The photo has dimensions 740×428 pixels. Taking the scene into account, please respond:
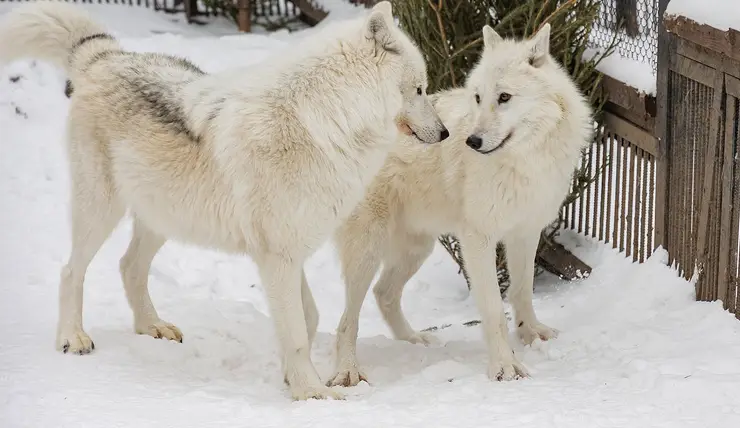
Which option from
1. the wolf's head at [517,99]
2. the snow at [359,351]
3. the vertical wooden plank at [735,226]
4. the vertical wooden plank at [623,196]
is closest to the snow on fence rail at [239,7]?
the snow at [359,351]

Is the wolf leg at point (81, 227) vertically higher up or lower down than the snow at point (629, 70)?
lower down

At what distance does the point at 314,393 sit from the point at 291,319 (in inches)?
Result: 14.0

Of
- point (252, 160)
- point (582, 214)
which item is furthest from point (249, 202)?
point (582, 214)

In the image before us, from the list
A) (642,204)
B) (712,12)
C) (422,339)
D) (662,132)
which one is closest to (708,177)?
(662,132)

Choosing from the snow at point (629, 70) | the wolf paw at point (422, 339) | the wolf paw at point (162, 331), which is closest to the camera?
the wolf paw at point (162, 331)

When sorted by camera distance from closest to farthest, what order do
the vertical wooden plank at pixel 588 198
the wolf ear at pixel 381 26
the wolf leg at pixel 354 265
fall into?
the wolf ear at pixel 381 26 → the wolf leg at pixel 354 265 → the vertical wooden plank at pixel 588 198

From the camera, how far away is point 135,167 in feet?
15.6

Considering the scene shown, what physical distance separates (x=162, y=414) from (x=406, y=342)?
1.95 m

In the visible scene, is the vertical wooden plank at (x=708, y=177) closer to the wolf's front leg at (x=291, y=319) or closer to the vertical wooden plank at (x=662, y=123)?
the vertical wooden plank at (x=662, y=123)

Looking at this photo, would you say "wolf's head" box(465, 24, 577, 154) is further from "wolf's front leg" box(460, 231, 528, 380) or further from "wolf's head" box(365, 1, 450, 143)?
"wolf's front leg" box(460, 231, 528, 380)

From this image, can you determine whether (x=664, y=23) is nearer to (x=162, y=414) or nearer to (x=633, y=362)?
(x=633, y=362)

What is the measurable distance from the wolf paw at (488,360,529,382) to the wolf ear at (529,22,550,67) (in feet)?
4.86

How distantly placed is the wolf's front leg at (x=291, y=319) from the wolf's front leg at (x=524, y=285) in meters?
1.36

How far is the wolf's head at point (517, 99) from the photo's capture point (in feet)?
15.4
